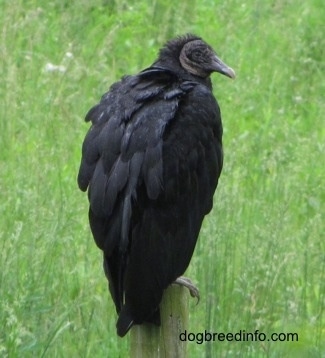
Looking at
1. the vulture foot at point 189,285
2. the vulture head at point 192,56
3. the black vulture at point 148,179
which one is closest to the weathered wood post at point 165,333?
the black vulture at point 148,179

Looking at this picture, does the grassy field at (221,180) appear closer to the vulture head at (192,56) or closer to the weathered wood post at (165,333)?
the weathered wood post at (165,333)

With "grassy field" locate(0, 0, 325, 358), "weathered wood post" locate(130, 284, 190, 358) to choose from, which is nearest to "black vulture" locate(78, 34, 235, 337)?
"weathered wood post" locate(130, 284, 190, 358)

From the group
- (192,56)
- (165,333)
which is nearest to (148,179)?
(165,333)

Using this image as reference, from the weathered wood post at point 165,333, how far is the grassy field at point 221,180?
31cm

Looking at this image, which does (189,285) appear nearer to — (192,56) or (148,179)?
(148,179)

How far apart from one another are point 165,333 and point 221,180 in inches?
72.3

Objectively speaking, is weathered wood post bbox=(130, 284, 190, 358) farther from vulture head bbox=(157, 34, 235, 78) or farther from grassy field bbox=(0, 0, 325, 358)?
vulture head bbox=(157, 34, 235, 78)

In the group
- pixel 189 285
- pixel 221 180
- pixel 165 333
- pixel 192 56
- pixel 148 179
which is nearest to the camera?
pixel 165 333

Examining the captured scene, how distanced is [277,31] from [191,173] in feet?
12.5

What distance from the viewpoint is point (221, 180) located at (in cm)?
508

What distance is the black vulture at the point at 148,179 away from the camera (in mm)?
3422

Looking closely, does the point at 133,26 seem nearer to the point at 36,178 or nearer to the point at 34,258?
the point at 36,178

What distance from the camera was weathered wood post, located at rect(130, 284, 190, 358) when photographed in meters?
3.26

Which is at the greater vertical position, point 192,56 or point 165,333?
point 192,56
